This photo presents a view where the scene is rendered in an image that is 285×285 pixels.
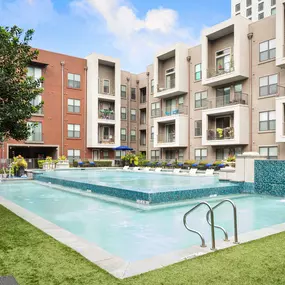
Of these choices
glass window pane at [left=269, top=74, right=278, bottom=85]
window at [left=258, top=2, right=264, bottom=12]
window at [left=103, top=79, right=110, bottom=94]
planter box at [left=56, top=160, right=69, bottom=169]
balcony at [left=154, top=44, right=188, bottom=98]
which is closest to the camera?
glass window pane at [left=269, top=74, right=278, bottom=85]

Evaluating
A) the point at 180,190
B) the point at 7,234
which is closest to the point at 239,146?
the point at 180,190

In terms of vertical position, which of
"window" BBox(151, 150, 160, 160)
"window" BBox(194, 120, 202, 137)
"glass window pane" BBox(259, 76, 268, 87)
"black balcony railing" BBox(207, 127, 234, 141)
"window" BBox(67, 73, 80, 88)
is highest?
"window" BBox(67, 73, 80, 88)

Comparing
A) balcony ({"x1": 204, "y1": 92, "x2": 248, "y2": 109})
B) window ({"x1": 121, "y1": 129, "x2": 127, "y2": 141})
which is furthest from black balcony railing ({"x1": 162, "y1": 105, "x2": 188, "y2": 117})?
window ({"x1": 121, "y1": 129, "x2": 127, "y2": 141})

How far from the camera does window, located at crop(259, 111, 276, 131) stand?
26.2 meters

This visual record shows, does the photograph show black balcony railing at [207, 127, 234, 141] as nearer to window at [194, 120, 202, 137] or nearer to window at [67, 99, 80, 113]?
window at [194, 120, 202, 137]

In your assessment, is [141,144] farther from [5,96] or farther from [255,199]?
[5,96]

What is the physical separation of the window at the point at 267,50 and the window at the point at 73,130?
71.9ft

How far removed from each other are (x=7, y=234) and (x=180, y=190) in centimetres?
749

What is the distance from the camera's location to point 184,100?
35.2 metres

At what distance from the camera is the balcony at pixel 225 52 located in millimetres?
27850

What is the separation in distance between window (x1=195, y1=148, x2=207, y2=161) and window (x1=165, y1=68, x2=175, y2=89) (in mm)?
8210

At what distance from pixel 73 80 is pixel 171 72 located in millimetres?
11900

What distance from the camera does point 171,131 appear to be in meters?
36.9

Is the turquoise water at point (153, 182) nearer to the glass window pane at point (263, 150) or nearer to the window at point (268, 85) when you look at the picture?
the glass window pane at point (263, 150)
